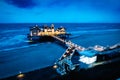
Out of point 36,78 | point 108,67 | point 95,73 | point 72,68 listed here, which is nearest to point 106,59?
point 108,67

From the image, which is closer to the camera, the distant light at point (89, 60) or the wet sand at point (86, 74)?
the wet sand at point (86, 74)

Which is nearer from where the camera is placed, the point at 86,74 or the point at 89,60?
the point at 86,74

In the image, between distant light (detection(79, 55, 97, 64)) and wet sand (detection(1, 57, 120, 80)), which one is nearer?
wet sand (detection(1, 57, 120, 80))

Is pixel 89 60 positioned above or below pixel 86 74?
above

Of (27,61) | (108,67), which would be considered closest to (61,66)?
(108,67)

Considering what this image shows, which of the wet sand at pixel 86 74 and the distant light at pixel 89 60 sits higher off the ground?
the distant light at pixel 89 60

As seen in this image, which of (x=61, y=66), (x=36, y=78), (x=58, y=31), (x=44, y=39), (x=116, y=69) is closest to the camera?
(x=36, y=78)

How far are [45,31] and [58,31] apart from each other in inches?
288

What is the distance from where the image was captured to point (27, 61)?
107 feet

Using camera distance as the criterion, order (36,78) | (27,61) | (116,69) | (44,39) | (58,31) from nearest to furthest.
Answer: (36,78) < (116,69) < (27,61) < (44,39) < (58,31)

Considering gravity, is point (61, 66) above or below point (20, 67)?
above

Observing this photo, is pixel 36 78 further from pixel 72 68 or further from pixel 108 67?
pixel 108 67

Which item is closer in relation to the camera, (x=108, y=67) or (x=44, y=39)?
(x=108, y=67)

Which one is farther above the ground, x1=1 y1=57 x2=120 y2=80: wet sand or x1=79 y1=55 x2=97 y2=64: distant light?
x1=79 y1=55 x2=97 y2=64: distant light
